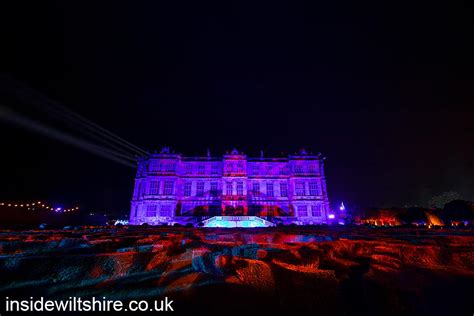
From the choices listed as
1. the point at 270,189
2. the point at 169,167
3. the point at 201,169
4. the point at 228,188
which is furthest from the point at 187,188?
the point at 270,189

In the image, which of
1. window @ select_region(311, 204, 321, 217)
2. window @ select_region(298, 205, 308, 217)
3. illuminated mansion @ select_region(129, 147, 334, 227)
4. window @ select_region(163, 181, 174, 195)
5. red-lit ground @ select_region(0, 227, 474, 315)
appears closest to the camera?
red-lit ground @ select_region(0, 227, 474, 315)

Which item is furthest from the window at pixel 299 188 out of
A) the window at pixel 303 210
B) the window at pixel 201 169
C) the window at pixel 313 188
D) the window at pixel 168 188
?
the window at pixel 168 188

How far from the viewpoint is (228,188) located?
33375 mm

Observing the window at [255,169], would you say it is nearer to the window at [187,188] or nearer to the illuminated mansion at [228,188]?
the illuminated mansion at [228,188]

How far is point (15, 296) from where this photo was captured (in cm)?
167

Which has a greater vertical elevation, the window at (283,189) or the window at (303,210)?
the window at (283,189)

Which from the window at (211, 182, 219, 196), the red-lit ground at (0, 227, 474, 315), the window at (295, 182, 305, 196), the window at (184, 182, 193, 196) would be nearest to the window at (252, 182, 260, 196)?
the window at (211, 182, 219, 196)

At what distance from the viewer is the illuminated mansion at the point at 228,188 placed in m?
31.7

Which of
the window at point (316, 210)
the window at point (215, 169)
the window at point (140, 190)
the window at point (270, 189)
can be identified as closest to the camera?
the window at point (316, 210)

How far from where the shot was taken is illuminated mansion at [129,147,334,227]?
104 ft

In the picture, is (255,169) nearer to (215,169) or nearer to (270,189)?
(270,189)

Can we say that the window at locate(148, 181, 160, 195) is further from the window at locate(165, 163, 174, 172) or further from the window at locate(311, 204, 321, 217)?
the window at locate(311, 204, 321, 217)

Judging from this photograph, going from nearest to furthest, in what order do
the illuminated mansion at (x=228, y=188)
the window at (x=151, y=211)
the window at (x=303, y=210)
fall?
the window at (x=151, y=211)
the illuminated mansion at (x=228, y=188)
the window at (x=303, y=210)

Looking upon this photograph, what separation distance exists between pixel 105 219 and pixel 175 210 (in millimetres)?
13486
